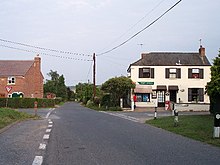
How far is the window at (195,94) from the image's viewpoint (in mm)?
53219

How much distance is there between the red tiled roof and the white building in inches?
1070

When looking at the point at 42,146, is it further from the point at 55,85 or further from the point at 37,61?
the point at 55,85

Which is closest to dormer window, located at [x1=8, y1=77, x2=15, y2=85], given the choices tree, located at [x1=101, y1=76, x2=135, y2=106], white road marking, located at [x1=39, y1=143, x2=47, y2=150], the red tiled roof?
the red tiled roof

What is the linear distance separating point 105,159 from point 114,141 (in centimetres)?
379

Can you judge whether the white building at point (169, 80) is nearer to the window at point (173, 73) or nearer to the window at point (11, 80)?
the window at point (173, 73)

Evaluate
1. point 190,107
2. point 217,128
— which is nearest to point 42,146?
point 217,128

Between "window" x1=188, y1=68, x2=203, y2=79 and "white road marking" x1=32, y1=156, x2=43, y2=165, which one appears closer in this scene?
"white road marking" x1=32, y1=156, x2=43, y2=165

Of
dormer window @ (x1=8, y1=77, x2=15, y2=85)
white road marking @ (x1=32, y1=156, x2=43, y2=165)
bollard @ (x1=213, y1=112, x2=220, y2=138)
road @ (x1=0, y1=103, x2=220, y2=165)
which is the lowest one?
white road marking @ (x1=32, y1=156, x2=43, y2=165)

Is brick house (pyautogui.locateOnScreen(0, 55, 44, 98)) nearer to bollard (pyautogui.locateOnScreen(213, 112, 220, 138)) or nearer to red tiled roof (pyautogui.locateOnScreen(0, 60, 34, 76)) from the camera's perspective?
red tiled roof (pyautogui.locateOnScreen(0, 60, 34, 76))

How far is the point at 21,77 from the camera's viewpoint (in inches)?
2771

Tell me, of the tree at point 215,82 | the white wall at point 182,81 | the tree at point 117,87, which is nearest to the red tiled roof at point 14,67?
the tree at point 117,87

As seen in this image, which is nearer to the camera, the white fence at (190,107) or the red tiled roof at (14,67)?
the white fence at (190,107)

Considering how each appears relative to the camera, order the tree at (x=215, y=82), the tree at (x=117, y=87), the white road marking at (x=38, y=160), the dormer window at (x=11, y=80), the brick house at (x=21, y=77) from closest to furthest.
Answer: the white road marking at (x=38, y=160) → the tree at (x=215, y=82) → the tree at (x=117, y=87) → the brick house at (x=21, y=77) → the dormer window at (x=11, y=80)

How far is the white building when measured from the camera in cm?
5275
